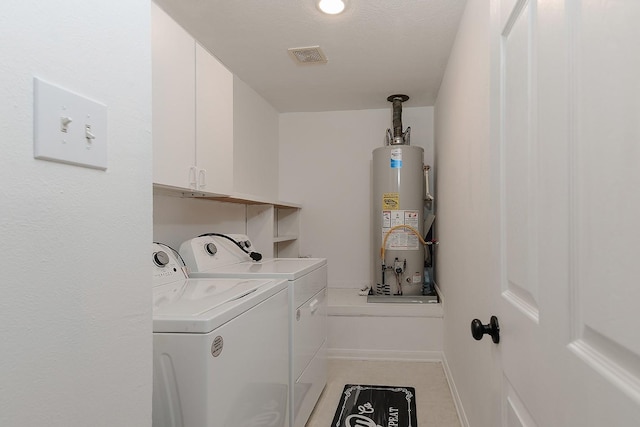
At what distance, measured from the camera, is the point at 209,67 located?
1.93 m

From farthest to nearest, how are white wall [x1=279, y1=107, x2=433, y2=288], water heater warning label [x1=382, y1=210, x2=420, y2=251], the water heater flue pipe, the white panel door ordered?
white wall [x1=279, y1=107, x2=433, y2=288] < the water heater flue pipe < water heater warning label [x1=382, y1=210, x2=420, y2=251] < the white panel door

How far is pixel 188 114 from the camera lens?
1.72 meters

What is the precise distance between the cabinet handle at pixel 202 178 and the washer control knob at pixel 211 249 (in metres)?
0.45

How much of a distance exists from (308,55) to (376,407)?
7.40 feet

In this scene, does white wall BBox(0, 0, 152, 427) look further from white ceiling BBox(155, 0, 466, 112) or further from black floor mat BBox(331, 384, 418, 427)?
black floor mat BBox(331, 384, 418, 427)

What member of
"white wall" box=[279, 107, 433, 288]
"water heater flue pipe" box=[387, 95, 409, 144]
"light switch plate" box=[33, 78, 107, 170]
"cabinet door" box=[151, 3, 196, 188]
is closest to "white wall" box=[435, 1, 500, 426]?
"water heater flue pipe" box=[387, 95, 409, 144]

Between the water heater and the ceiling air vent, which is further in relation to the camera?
the water heater

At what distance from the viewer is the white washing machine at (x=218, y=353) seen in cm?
112

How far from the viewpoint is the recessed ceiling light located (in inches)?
79.0

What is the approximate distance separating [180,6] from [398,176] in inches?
80.5

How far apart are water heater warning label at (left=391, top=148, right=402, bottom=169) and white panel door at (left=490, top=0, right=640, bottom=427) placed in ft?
8.20

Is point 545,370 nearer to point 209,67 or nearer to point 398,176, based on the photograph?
point 209,67

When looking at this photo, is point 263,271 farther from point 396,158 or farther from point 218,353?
point 396,158

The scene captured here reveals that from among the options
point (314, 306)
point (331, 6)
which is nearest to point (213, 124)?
point (331, 6)
